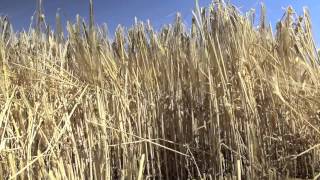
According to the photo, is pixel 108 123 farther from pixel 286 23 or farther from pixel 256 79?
pixel 286 23

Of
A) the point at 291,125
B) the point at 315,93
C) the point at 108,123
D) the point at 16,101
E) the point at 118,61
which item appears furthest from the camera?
the point at 118,61

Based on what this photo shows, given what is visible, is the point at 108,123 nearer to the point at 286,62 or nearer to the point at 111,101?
the point at 111,101

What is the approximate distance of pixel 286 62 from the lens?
10.3 feet

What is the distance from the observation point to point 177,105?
3.18m

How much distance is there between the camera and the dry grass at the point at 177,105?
7.86 ft

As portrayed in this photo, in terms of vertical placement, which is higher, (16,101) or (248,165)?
(16,101)

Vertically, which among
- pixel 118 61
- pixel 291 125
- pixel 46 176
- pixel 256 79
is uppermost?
pixel 118 61

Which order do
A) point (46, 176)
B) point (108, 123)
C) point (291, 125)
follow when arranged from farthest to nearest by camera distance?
point (291, 125) → point (108, 123) → point (46, 176)

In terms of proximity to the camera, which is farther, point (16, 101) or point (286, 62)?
point (286, 62)

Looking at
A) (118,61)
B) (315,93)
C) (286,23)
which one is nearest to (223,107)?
(315,93)

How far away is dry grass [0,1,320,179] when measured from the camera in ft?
7.86

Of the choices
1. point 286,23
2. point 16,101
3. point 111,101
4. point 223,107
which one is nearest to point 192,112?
point 223,107

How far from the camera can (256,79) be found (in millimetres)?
2898

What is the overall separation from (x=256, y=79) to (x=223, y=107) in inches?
10.4
